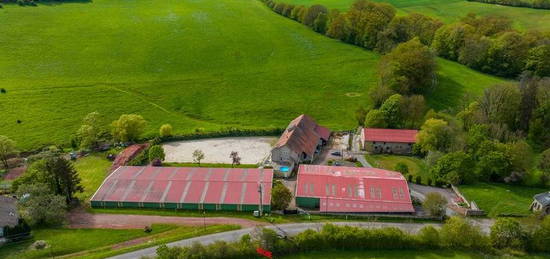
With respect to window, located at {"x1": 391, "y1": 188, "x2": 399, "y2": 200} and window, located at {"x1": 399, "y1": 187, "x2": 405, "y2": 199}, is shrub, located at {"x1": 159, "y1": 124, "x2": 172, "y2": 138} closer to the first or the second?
window, located at {"x1": 391, "y1": 188, "x2": 399, "y2": 200}

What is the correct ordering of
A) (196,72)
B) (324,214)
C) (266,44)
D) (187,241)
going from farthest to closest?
1. (266,44)
2. (196,72)
3. (324,214)
4. (187,241)

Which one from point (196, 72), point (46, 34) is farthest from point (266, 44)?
point (46, 34)

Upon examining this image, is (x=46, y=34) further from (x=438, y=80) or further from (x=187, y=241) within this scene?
(x=438, y=80)

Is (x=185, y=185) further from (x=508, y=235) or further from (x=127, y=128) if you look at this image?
(x=508, y=235)

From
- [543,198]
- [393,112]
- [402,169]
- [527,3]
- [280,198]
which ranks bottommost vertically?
[280,198]

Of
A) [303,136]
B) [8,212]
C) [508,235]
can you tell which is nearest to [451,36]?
[303,136]

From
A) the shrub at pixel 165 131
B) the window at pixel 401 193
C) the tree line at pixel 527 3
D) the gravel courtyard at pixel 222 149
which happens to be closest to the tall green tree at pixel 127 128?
the shrub at pixel 165 131

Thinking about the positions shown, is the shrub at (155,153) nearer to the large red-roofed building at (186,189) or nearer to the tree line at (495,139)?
A: the large red-roofed building at (186,189)
